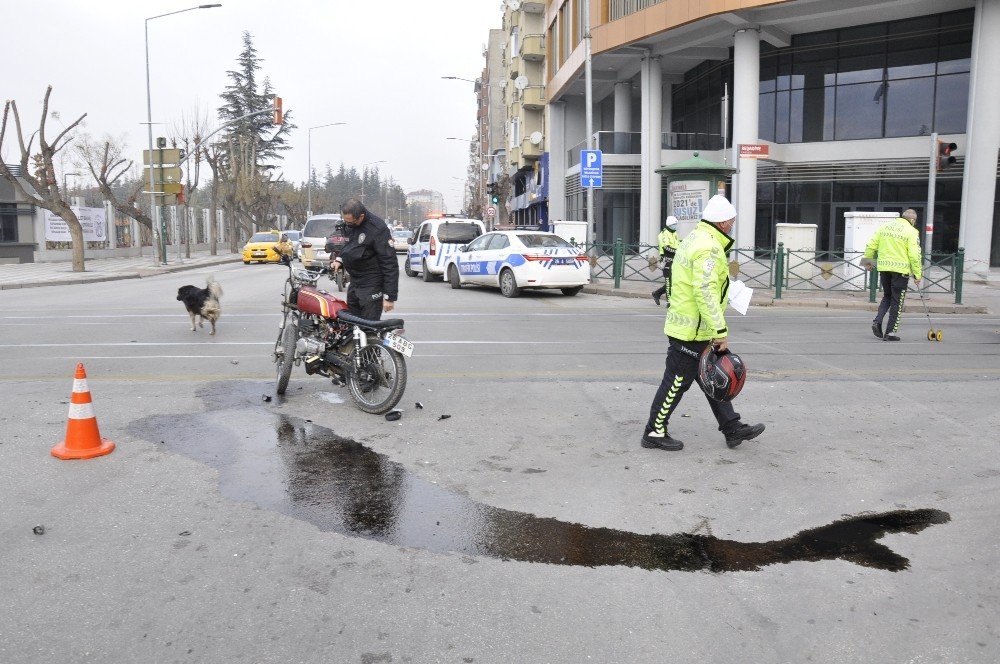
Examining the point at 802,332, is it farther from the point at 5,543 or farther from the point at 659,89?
the point at 659,89

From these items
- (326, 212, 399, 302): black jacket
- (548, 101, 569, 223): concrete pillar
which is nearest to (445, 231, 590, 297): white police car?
(326, 212, 399, 302): black jacket

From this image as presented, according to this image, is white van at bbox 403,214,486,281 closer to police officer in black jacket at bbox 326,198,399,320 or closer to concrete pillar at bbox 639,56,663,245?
concrete pillar at bbox 639,56,663,245

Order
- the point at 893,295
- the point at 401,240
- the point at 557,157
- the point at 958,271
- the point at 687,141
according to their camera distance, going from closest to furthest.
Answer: the point at 893,295 → the point at 958,271 → the point at 687,141 → the point at 557,157 → the point at 401,240

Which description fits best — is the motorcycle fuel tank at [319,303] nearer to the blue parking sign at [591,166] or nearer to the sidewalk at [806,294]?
the sidewalk at [806,294]

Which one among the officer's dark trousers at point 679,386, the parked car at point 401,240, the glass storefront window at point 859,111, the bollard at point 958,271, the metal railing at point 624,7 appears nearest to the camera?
the officer's dark trousers at point 679,386

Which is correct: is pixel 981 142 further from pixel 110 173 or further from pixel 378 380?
pixel 110 173

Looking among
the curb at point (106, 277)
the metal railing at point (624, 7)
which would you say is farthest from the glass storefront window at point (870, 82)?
the curb at point (106, 277)

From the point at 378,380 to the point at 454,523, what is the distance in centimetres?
261

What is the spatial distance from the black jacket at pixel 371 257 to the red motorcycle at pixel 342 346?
33 centimetres

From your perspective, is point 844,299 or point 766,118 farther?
point 766,118

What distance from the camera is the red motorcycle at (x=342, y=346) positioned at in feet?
22.3

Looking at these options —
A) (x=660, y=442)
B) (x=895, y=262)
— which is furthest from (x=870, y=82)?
(x=660, y=442)

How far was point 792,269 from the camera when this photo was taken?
18.5 meters

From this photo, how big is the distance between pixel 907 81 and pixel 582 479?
27.5 metres
